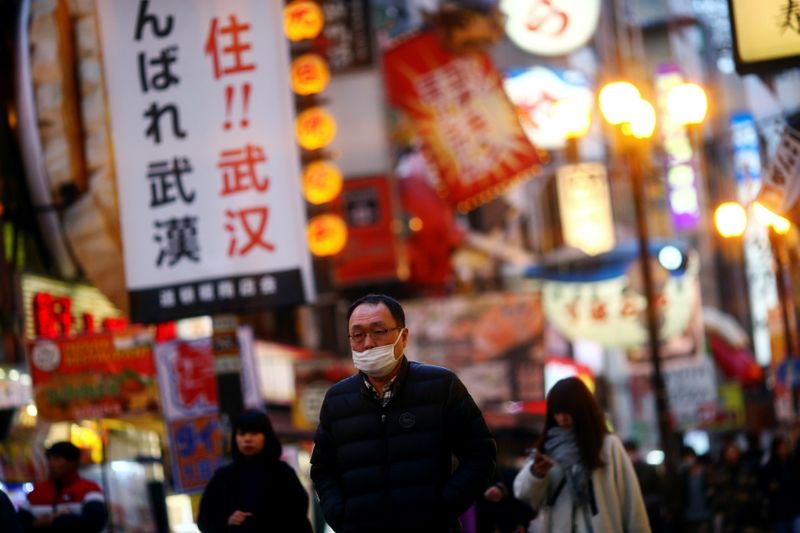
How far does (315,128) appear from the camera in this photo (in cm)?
3111

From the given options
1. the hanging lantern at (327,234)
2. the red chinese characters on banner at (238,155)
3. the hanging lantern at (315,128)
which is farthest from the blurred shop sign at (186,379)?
the hanging lantern at (327,234)

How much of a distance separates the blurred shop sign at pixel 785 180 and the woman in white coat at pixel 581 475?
314 cm

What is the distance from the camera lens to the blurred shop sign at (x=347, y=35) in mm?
31281

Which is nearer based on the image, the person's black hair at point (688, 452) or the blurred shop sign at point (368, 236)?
the person's black hair at point (688, 452)

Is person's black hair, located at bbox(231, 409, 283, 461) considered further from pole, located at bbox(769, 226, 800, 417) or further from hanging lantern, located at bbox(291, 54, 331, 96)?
hanging lantern, located at bbox(291, 54, 331, 96)

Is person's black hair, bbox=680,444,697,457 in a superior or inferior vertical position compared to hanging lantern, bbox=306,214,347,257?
inferior

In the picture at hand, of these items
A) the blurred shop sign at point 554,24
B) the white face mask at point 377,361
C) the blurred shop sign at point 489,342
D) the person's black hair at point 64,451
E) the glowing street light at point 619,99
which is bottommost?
the blurred shop sign at point 489,342

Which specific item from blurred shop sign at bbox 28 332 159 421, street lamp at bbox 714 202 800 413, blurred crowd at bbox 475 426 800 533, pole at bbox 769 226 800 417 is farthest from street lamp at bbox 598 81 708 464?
blurred shop sign at bbox 28 332 159 421

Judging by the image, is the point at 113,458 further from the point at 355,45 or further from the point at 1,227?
the point at 355,45

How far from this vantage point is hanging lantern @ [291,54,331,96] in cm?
3034

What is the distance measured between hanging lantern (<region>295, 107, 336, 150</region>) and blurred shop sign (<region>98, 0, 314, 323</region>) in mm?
15587

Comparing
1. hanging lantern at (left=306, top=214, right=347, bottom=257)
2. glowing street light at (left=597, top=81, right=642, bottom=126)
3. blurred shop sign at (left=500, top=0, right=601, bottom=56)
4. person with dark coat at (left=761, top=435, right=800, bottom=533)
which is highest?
blurred shop sign at (left=500, top=0, right=601, bottom=56)

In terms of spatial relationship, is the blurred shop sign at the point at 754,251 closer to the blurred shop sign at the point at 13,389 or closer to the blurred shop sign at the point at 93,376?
the blurred shop sign at the point at 13,389

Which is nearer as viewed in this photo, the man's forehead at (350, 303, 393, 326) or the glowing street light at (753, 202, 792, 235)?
the man's forehead at (350, 303, 393, 326)
